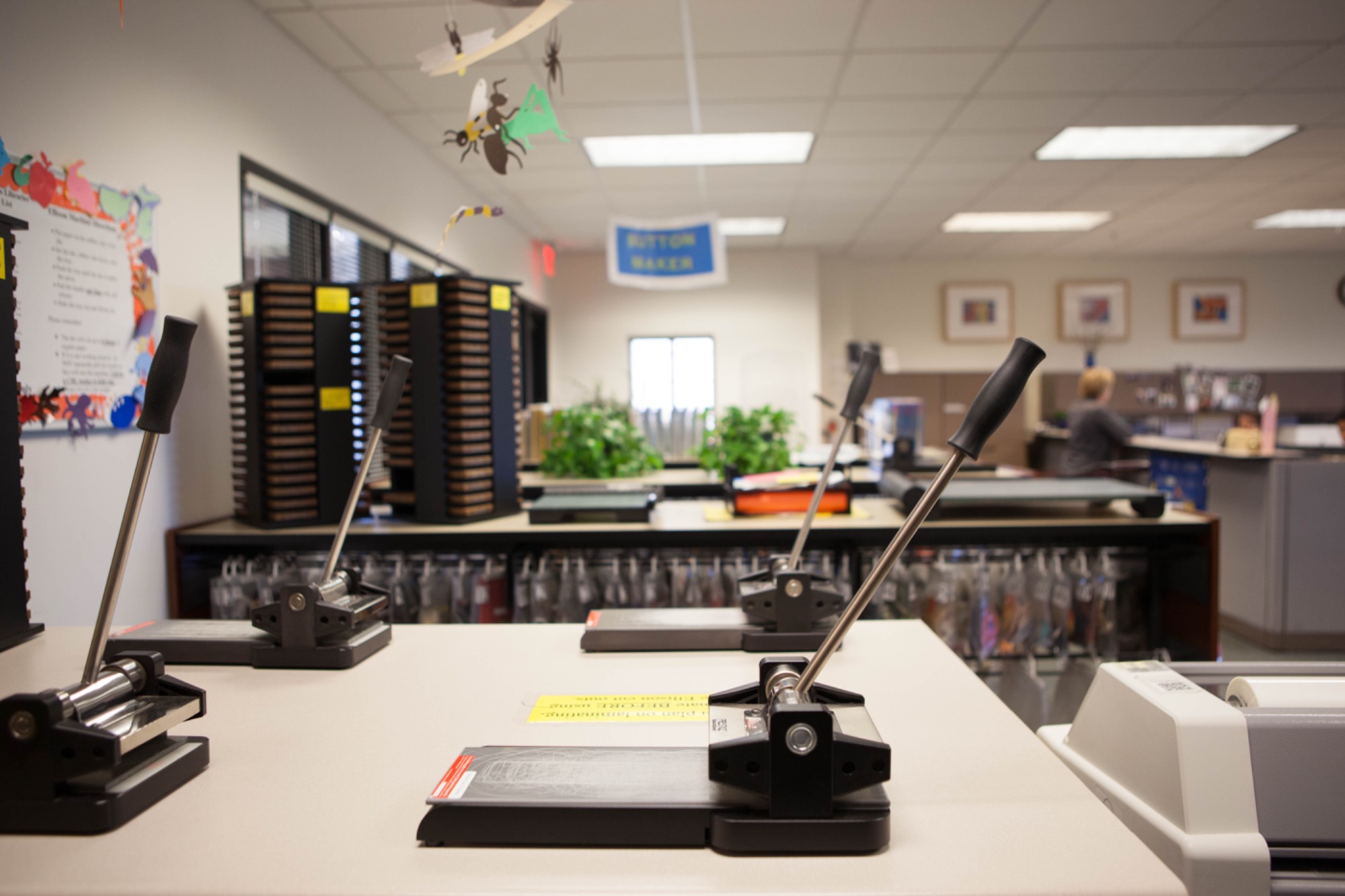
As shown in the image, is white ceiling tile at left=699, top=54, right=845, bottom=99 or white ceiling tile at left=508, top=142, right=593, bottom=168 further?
white ceiling tile at left=508, top=142, right=593, bottom=168

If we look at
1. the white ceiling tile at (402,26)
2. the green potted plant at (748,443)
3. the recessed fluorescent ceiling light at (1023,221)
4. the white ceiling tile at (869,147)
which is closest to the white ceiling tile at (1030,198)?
the recessed fluorescent ceiling light at (1023,221)

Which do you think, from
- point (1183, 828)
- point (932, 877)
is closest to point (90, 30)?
point (932, 877)

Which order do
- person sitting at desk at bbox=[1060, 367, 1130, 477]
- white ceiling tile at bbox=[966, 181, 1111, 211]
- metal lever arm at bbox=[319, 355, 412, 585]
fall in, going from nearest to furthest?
metal lever arm at bbox=[319, 355, 412, 585], person sitting at desk at bbox=[1060, 367, 1130, 477], white ceiling tile at bbox=[966, 181, 1111, 211]

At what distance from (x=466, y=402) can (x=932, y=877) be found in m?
1.93

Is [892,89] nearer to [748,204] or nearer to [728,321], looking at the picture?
[748,204]

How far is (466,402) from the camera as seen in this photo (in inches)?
90.9

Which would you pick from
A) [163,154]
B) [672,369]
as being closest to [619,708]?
[163,154]

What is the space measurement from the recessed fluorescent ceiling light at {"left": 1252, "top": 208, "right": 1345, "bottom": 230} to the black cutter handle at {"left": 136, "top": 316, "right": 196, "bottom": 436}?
312 inches

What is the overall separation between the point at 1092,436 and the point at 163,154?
552cm

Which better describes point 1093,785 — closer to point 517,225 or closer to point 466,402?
point 466,402

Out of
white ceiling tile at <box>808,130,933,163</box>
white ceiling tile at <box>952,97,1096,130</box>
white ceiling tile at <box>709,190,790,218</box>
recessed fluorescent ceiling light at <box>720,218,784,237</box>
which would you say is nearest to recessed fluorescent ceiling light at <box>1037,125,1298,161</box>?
white ceiling tile at <box>952,97,1096,130</box>

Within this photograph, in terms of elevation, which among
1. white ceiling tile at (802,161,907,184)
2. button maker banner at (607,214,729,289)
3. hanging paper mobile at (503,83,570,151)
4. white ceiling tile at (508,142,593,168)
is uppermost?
white ceiling tile at (802,161,907,184)

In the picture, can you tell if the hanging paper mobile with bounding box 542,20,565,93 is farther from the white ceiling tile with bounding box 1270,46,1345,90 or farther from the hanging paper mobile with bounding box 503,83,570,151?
the white ceiling tile with bounding box 1270,46,1345,90

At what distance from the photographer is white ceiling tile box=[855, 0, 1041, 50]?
2990mm
